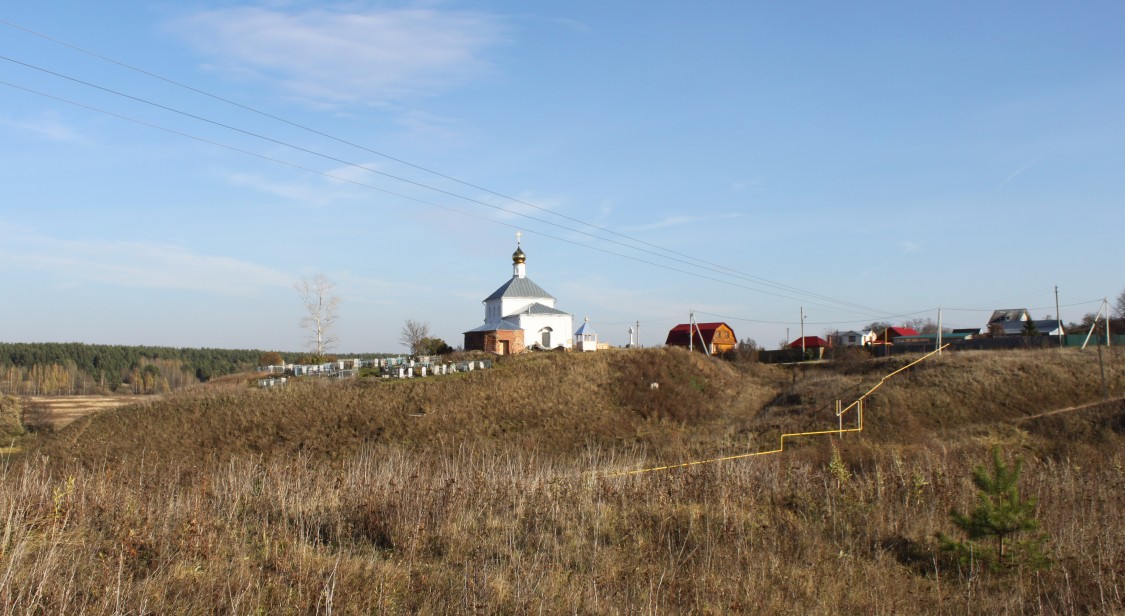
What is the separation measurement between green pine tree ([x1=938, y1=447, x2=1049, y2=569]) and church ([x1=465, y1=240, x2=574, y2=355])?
4039 cm

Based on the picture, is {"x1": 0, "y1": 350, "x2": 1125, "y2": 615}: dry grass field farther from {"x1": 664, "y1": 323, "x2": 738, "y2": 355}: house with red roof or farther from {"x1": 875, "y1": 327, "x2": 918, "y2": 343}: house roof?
{"x1": 875, "y1": 327, "x2": 918, "y2": 343}: house roof

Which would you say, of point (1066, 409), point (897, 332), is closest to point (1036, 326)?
point (897, 332)

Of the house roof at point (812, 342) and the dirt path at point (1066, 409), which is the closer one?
the dirt path at point (1066, 409)

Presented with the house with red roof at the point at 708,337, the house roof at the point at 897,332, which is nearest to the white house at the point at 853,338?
the house roof at the point at 897,332

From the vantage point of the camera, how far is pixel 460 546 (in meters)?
8.42

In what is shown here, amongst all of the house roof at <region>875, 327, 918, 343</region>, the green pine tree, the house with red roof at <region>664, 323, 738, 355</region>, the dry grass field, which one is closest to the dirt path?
the dry grass field

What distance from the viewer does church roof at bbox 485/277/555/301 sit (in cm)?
5188

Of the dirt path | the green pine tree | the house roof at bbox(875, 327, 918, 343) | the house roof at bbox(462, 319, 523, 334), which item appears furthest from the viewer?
the house roof at bbox(875, 327, 918, 343)

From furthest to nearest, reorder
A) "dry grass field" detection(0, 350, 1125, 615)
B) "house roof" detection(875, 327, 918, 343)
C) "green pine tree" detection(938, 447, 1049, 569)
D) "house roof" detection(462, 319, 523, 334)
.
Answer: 1. "house roof" detection(875, 327, 918, 343)
2. "house roof" detection(462, 319, 523, 334)
3. "green pine tree" detection(938, 447, 1049, 569)
4. "dry grass field" detection(0, 350, 1125, 615)

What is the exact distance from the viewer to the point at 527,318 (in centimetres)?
5081

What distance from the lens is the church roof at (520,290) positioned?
51.9 meters

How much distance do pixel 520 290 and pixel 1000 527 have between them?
44.5m

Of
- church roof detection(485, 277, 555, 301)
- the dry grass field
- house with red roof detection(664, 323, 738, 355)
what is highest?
church roof detection(485, 277, 555, 301)

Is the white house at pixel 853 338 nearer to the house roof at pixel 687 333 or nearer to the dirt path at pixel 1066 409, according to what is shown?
the house roof at pixel 687 333
